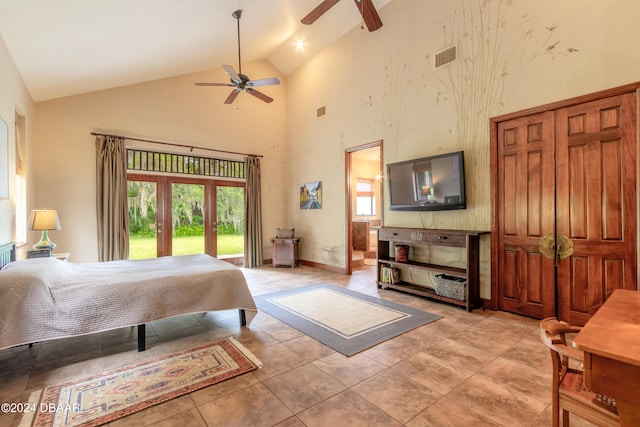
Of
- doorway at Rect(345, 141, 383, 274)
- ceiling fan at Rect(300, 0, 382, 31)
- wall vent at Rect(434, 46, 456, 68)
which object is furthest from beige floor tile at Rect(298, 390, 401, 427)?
doorway at Rect(345, 141, 383, 274)

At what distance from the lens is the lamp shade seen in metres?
3.78

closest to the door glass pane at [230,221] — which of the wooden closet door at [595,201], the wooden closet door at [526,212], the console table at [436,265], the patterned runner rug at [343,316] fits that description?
the patterned runner rug at [343,316]

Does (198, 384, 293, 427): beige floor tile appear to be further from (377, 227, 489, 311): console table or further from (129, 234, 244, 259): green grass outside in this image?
(129, 234, 244, 259): green grass outside

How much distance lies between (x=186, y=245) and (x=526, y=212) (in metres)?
6.15

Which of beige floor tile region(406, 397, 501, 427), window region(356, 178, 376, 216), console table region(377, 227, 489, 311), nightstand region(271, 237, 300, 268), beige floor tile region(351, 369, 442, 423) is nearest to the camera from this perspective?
beige floor tile region(406, 397, 501, 427)

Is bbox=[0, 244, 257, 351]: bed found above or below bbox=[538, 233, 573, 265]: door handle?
below

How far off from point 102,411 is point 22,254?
3.51m

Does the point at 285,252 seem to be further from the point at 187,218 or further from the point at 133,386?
the point at 133,386

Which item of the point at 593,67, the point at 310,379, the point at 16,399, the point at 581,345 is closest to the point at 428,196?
the point at 593,67

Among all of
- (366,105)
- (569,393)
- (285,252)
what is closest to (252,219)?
(285,252)

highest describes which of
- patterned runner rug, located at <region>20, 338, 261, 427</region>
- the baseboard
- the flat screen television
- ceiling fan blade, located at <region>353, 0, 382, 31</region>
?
ceiling fan blade, located at <region>353, 0, 382, 31</region>

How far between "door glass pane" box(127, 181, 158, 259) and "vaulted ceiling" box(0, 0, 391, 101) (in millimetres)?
1895

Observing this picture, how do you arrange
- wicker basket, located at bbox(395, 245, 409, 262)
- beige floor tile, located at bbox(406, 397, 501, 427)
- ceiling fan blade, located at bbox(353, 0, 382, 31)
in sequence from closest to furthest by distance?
beige floor tile, located at bbox(406, 397, 501, 427) < ceiling fan blade, located at bbox(353, 0, 382, 31) < wicker basket, located at bbox(395, 245, 409, 262)

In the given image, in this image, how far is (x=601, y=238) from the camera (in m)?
2.97
